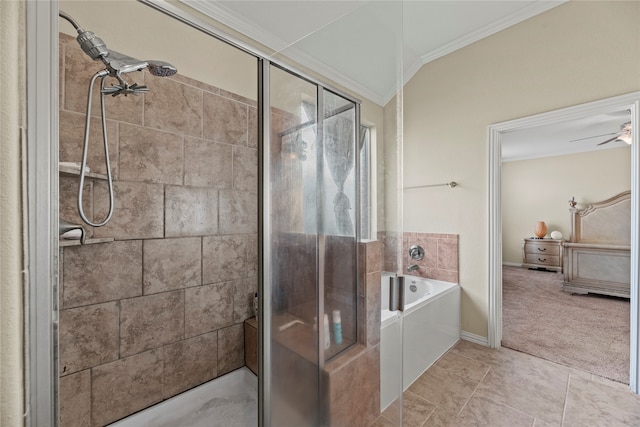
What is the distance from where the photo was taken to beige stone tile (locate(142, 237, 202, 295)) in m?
1.38

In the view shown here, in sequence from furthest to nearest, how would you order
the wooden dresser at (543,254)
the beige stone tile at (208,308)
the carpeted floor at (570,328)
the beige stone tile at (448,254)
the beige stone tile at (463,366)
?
1. the wooden dresser at (543,254)
2. the beige stone tile at (448,254)
3. the carpeted floor at (570,328)
4. the beige stone tile at (463,366)
5. the beige stone tile at (208,308)

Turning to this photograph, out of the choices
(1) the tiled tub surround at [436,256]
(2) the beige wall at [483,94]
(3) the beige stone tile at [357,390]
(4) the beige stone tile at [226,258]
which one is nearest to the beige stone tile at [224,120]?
(4) the beige stone tile at [226,258]

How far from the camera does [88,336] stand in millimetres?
1197

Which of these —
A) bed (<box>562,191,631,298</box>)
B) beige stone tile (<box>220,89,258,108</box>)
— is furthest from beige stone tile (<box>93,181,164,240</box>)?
bed (<box>562,191,631,298</box>)

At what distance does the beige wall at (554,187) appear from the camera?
4391mm

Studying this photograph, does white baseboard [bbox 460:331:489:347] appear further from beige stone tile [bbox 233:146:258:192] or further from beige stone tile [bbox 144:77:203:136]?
beige stone tile [bbox 144:77:203:136]

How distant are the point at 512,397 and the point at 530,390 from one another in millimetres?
169

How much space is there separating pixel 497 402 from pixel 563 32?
260 cm

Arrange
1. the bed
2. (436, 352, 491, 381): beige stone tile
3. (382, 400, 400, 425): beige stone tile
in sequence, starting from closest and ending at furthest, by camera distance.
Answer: (382, 400, 400, 425): beige stone tile, (436, 352, 491, 381): beige stone tile, the bed

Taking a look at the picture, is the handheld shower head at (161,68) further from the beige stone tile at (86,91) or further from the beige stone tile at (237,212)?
the beige stone tile at (237,212)

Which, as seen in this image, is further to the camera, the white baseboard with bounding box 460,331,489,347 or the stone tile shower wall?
the white baseboard with bounding box 460,331,489,347

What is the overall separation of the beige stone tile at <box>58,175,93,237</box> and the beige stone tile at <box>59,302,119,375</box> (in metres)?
0.36

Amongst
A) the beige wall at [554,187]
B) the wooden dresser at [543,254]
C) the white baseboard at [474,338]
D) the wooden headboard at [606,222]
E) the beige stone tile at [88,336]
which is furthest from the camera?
the wooden dresser at [543,254]

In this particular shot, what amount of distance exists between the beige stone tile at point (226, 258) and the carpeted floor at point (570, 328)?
2278 mm
